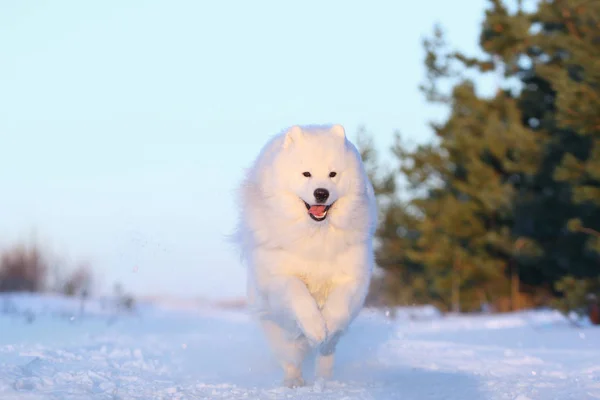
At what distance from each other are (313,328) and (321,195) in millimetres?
950

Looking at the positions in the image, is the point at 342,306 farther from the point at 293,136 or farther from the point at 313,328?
the point at 293,136

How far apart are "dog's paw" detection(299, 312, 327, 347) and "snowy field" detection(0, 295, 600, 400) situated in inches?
14.2

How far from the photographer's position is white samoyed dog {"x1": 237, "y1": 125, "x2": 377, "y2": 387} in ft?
18.8

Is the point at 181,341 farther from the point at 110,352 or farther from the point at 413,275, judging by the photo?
the point at 413,275

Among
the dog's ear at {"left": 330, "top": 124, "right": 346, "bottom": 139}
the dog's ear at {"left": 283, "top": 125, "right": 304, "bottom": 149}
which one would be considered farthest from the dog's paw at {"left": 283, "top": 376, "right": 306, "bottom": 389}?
the dog's ear at {"left": 330, "top": 124, "right": 346, "bottom": 139}

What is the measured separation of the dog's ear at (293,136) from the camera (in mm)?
5883

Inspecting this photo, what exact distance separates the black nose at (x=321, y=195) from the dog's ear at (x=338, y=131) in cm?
50

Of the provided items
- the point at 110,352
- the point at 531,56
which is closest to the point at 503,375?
the point at 110,352

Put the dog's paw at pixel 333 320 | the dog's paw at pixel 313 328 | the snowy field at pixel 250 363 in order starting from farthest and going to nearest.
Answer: the dog's paw at pixel 333 320
the dog's paw at pixel 313 328
the snowy field at pixel 250 363

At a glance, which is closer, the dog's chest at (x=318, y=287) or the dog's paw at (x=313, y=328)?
the dog's paw at (x=313, y=328)

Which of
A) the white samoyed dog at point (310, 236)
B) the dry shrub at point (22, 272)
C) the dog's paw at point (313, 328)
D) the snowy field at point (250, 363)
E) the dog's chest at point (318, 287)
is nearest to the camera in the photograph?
the snowy field at point (250, 363)

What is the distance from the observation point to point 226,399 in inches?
197

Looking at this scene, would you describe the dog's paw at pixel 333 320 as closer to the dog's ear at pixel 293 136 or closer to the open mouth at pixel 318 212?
the open mouth at pixel 318 212

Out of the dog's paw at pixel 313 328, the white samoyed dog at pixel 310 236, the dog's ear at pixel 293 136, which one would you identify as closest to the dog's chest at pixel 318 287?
the white samoyed dog at pixel 310 236
